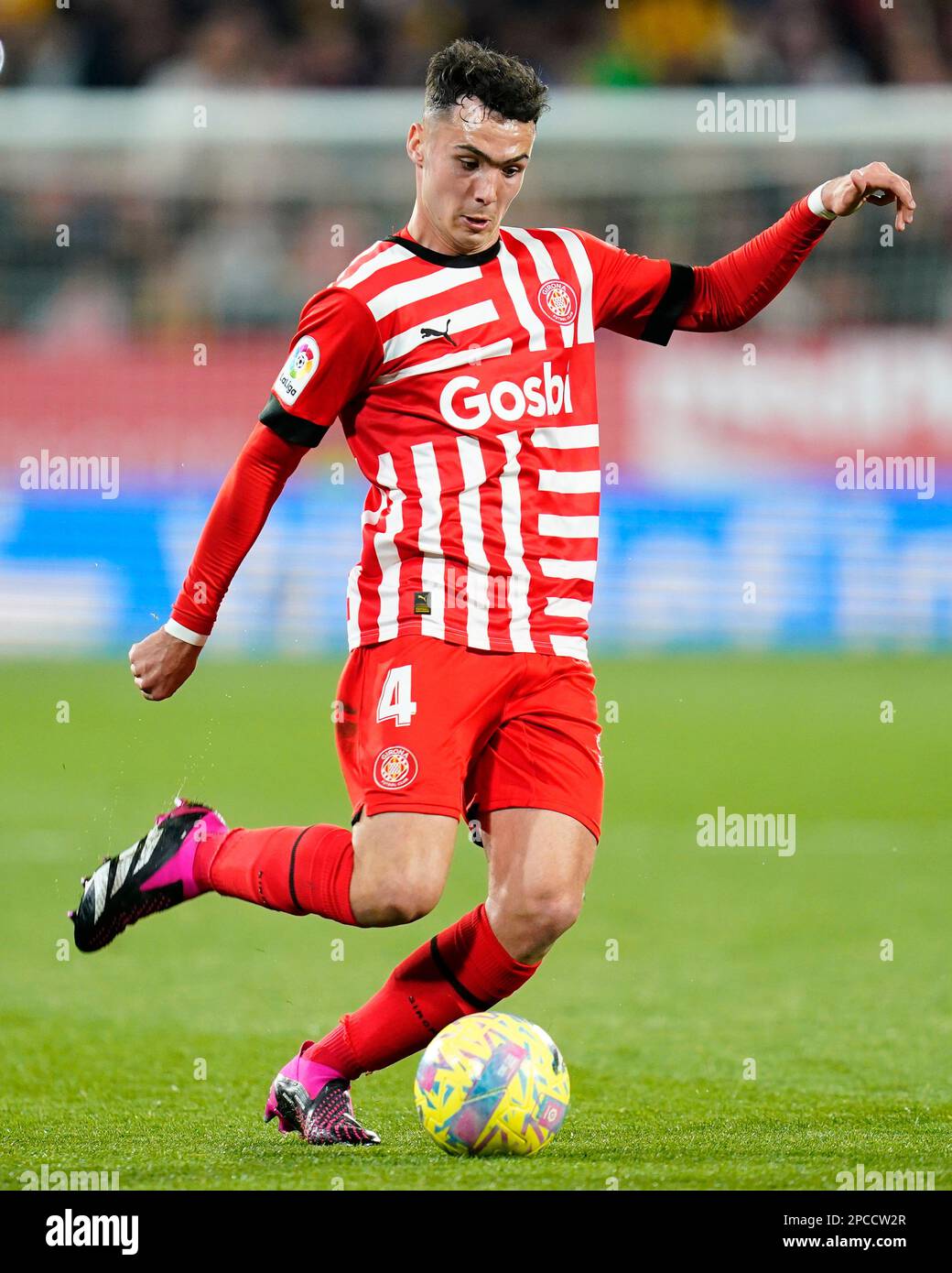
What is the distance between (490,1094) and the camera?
4027 millimetres

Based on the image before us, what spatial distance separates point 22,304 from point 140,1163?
11.6 metres

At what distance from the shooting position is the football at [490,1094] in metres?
4.03

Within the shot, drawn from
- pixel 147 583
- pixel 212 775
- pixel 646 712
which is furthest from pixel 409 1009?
pixel 147 583

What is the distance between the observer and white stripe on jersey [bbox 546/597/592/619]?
4.32 m

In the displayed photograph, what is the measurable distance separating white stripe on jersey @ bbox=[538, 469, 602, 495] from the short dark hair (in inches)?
31.2

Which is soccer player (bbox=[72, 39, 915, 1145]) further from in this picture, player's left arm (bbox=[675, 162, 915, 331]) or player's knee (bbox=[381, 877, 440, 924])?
player's left arm (bbox=[675, 162, 915, 331])

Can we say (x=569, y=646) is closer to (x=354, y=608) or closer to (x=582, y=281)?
(x=354, y=608)

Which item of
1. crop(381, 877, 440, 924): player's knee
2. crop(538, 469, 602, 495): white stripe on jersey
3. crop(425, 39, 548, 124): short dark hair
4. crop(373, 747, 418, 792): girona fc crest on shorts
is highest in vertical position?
crop(425, 39, 548, 124): short dark hair

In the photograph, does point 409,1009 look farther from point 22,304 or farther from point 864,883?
Answer: point 22,304

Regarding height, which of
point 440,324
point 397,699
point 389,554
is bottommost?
point 397,699

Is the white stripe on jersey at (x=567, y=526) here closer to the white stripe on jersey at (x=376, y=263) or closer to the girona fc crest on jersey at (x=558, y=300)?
the girona fc crest on jersey at (x=558, y=300)

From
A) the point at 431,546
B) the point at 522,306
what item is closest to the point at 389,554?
the point at 431,546

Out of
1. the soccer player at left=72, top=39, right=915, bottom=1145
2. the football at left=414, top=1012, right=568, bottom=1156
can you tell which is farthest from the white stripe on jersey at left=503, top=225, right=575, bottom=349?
the football at left=414, top=1012, right=568, bottom=1156

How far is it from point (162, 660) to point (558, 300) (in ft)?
4.08
